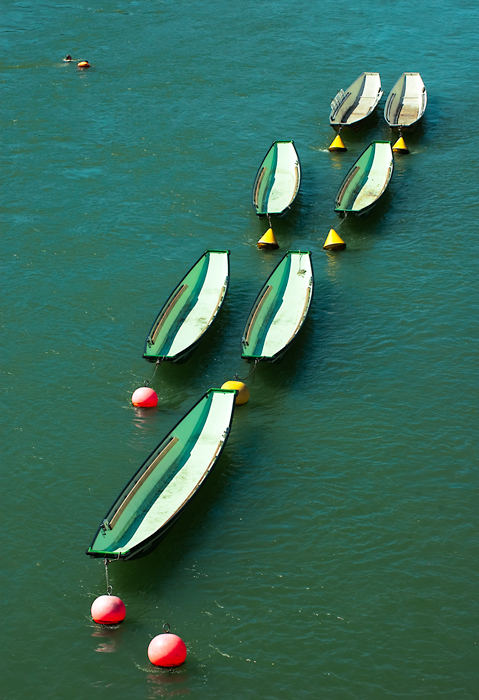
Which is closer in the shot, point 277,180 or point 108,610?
point 108,610

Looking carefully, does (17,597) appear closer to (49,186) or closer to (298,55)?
(49,186)

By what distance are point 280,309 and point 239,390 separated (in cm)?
762

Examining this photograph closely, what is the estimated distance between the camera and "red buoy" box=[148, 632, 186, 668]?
2586 centimetres

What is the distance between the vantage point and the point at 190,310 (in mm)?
43375

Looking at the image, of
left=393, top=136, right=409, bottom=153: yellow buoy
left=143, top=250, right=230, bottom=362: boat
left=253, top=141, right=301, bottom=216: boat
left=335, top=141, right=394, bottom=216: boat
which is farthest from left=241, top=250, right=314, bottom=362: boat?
left=393, top=136, right=409, bottom=153: yellow buoy

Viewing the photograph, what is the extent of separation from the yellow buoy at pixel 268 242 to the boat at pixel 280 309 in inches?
114

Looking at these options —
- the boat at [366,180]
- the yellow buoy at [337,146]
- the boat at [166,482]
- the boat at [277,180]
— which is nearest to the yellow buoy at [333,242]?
the boat at [366,180]

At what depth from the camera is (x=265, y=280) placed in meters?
47.0

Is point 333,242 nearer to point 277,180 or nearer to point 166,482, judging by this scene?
point 277,180

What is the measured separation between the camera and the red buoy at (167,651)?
25.9 metres

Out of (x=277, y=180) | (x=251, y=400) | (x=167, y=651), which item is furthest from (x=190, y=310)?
(x=167, y=651)

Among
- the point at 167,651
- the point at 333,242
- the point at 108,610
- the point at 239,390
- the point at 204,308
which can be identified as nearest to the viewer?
the point at 167,651

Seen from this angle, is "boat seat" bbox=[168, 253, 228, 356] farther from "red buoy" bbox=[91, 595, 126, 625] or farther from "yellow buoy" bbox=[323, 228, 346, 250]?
"red buoy" bbox=[91, 595, 126, 625]

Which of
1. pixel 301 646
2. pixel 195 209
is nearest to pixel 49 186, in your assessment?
pixel 195 209
